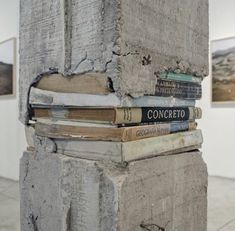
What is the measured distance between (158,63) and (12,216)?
6.68 feet

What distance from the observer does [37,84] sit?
1007 millimetres

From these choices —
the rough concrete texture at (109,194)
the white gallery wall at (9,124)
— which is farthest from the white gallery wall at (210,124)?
the rough concrete texture at (109,194)

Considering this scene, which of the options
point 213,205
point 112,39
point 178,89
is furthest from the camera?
point 213,205

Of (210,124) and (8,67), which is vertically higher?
(8,67)

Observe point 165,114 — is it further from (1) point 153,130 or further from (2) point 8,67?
(2) point 8,67

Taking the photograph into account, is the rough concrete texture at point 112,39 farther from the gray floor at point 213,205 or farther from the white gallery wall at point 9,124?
the white gallery wall at point 9,124

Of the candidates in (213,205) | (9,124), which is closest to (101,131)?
(213,205)

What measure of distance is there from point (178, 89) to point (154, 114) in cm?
16

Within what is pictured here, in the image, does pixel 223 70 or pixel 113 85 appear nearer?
pixel 113 85

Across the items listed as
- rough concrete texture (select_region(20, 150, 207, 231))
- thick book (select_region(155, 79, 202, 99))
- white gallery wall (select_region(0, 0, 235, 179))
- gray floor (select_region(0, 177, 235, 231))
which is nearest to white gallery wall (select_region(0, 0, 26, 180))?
white gallery wall (select_region(0, 0, 235, 179))

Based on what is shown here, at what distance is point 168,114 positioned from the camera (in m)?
1.00

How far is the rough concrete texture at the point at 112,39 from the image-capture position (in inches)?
31.8

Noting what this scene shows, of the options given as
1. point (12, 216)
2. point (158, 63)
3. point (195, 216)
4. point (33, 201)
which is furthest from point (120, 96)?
point (12, 216)

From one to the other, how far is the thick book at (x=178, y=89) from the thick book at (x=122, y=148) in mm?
134
